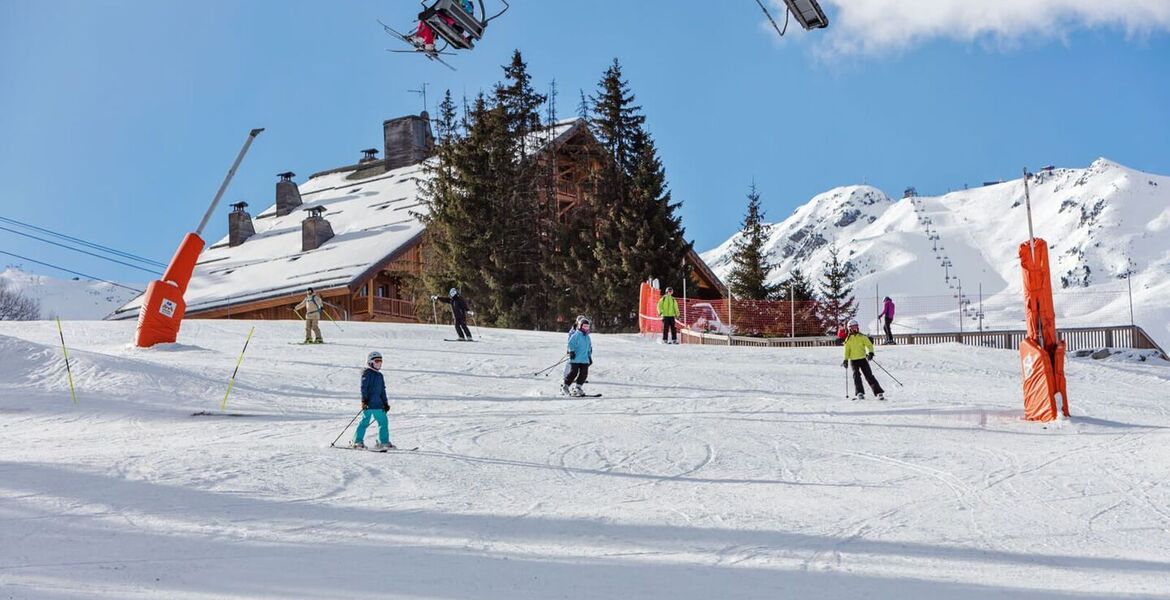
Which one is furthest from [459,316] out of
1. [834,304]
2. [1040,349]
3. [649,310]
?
[1040,349]

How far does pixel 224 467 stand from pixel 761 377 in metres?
11.5

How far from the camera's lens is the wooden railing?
99.9 ft

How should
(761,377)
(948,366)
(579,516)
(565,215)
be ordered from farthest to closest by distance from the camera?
(565,215) < (948,366) < (761,377) < (579,516)

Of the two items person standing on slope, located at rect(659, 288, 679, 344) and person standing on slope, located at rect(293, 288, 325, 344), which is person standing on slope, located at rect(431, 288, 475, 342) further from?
person standing on slope, located at rect(659, 288, 679, 344)

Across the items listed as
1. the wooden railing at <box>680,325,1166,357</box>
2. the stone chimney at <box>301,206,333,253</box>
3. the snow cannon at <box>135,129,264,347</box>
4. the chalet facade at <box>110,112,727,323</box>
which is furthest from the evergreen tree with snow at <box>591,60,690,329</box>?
the snow cannon at <box>135,129,264,347</box>

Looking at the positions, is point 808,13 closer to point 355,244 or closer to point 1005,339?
point 1005,339

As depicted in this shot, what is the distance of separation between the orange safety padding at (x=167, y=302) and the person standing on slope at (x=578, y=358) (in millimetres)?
9587

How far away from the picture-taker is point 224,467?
11172 mm

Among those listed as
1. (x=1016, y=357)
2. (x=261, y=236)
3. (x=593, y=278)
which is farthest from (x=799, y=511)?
(x=261, y=236)

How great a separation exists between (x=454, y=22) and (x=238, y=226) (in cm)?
3995

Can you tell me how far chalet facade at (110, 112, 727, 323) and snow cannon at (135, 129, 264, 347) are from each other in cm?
1227

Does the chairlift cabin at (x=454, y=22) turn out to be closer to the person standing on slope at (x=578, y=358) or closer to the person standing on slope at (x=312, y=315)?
the person standing on slope at (x=578, y=358)

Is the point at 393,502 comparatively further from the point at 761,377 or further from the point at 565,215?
the point at 565,215

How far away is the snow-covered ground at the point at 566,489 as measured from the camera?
7.68 m
